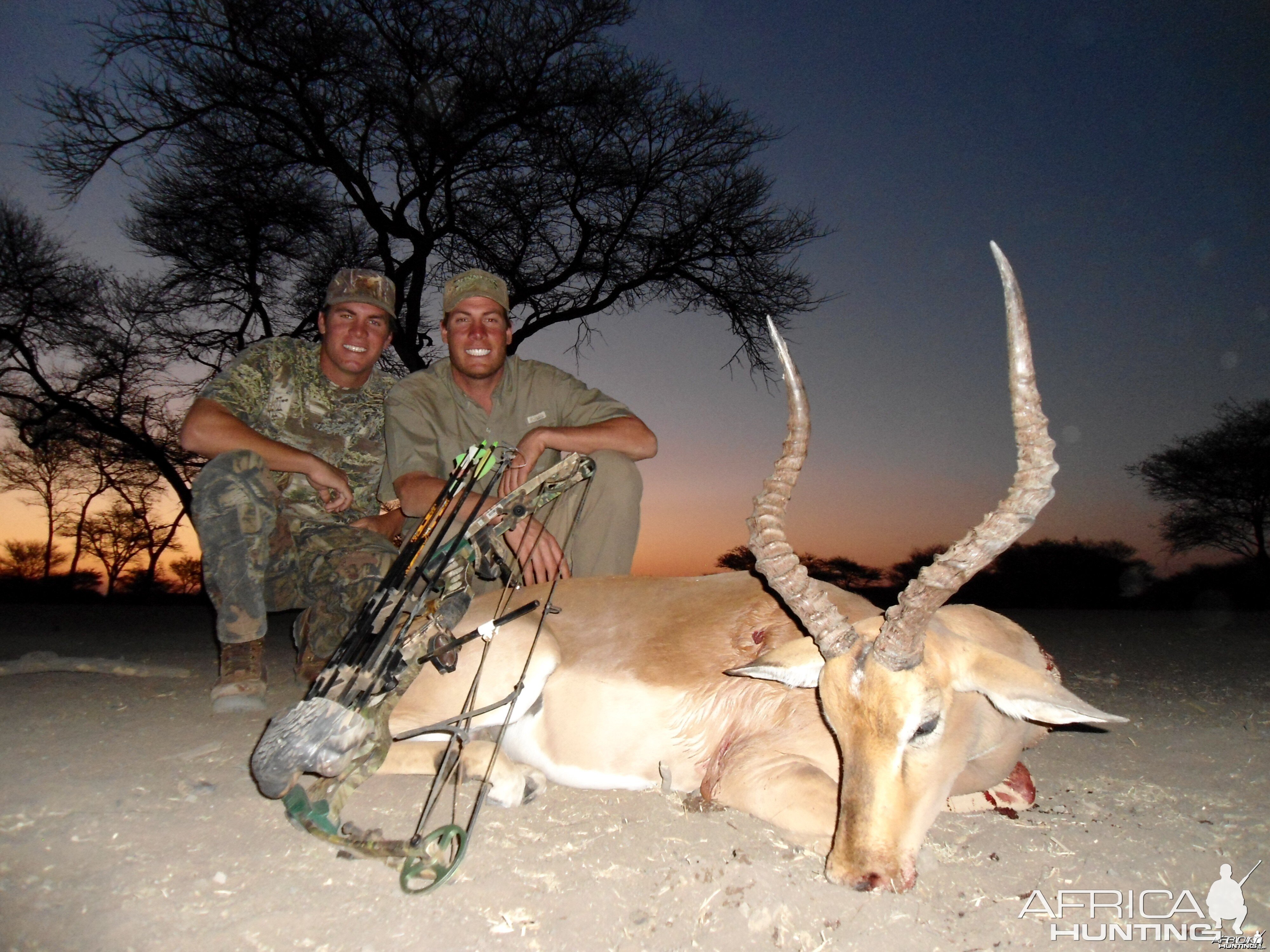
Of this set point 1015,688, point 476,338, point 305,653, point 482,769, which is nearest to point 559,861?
point 482,769

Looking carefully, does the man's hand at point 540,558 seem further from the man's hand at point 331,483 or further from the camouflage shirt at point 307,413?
the camouflage shirt at point 307,413

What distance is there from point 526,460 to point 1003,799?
100 inches

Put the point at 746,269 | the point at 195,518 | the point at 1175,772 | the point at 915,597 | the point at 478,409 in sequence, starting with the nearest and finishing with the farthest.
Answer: the point at 915,597, the point at 1175,772, the point at 195,518, the point at 478,409, the point at 746,269

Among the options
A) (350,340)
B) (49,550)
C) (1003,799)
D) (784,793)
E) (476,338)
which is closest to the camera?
(784,793)

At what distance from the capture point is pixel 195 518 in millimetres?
4332

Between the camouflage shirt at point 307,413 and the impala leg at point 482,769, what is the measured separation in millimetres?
2168

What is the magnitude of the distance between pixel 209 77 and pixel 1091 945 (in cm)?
1177

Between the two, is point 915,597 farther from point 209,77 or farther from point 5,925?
point 209,77

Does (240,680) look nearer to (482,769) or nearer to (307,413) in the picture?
(307,413)

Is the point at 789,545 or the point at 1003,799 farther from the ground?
the point at 789,545

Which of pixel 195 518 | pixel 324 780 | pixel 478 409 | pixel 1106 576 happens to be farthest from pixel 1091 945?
pixel 1106 576

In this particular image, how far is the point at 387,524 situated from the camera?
4.93m

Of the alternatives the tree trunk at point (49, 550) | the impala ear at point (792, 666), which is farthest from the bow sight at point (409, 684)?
the tree trunk at point (49, 550)

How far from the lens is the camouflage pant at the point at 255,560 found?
4.26 m
